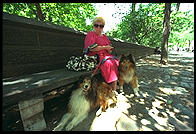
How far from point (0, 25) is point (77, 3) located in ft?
26.9

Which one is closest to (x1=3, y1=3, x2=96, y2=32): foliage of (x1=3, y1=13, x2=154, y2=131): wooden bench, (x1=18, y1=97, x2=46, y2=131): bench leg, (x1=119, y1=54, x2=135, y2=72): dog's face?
(x1=3, y1=13, x2=154, y2=131): wooden bench

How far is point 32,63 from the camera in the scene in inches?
95.7

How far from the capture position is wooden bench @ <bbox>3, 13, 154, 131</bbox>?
5.12 feet

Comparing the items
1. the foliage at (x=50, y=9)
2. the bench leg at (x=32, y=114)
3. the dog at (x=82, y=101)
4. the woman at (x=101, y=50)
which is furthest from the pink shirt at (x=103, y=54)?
the foliage at (x=50, y=9)

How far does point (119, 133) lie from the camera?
178 centimetres

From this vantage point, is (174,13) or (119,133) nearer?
(119,133)

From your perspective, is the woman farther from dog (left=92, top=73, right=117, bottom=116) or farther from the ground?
the ground

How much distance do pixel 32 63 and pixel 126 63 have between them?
2303 millimetres

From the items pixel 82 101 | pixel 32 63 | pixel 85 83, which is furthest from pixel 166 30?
pixel 32 63

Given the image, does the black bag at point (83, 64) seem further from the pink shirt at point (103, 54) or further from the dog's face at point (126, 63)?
the dog's face at point (126, 63)

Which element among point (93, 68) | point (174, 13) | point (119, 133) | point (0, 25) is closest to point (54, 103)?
point (93, 68)

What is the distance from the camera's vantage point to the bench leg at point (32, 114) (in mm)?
1547

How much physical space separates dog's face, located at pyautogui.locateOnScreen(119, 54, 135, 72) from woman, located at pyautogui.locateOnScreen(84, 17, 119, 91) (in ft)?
0.68

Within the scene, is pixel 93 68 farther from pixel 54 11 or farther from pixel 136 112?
pixel 54 11
